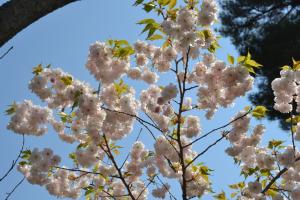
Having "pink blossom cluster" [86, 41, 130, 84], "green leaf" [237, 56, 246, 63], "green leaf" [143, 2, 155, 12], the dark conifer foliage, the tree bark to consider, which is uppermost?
the dark conifer foliage

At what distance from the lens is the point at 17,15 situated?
1600 millimetres

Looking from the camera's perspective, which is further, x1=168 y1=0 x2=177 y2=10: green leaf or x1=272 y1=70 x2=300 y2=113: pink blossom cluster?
x1=272 y1=70 x2=300 y2=113: pink blossom cluster

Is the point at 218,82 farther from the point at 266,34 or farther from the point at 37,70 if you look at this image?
the point at 266,34

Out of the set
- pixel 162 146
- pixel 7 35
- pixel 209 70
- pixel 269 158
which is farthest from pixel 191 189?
pixel 7 35

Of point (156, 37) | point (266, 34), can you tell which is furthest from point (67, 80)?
point (266, 34)

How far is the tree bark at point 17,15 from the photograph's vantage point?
1587 millimetres

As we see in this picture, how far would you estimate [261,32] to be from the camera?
370 inches

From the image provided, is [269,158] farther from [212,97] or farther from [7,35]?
[7,35]

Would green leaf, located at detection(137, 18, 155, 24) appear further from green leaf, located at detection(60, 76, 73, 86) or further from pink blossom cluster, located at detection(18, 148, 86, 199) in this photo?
pink blossom cluster, located at detection(18, 148, 86, 199)

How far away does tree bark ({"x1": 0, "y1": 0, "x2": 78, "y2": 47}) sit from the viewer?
1587mm

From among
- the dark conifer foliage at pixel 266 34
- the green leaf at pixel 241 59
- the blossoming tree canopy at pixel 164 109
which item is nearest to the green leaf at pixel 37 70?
the blossoming tree canopy at pixel 164 109

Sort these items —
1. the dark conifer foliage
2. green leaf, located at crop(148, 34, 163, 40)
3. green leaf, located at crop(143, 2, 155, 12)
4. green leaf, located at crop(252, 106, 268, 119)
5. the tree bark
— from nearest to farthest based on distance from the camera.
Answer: the tree bark < green leaf, located at crop(143, 2, 155, 12) < green leaf, located at crop(148, 34, 163, 40) < green leaf, located at crop(252, 106, 268, 119) < the dark conifer foliage

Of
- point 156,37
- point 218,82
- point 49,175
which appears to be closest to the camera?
point 156,37

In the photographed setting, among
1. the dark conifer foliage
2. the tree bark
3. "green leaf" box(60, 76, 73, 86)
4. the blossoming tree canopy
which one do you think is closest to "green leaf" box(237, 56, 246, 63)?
the blossoming tree canopy
